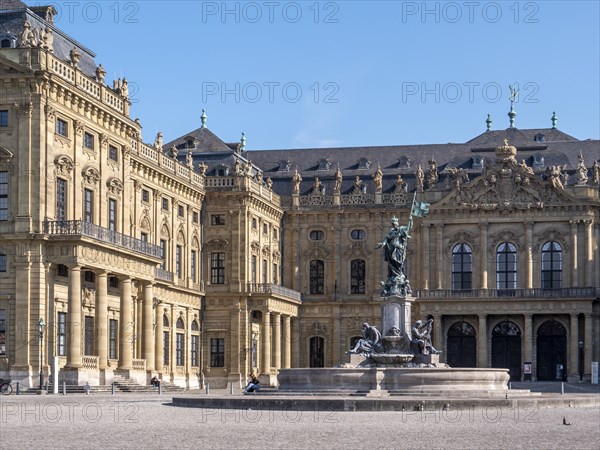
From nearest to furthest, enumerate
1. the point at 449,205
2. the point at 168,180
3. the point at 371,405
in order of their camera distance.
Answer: the point at 371,405
the point at 168,180
the point at 449,205

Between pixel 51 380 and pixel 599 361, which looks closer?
pixel 51 380

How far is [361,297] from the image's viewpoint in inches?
3767

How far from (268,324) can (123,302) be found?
24.6 metres

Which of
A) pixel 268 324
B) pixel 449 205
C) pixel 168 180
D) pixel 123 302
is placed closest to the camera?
pixel 123 302

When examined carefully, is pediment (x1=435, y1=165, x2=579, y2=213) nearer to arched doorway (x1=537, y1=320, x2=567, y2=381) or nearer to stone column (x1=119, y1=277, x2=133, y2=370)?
arched doorway (x1=537, y1=320, x2=567, y2=381)

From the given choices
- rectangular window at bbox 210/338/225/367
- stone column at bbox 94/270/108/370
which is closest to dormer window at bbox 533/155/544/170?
rectangular window at bbox 210/338/225/367

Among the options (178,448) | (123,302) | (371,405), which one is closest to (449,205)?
(123,302)

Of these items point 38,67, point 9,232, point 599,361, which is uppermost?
point 38,67

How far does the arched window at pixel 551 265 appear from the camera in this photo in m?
91.9

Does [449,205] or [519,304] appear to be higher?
[449,205]

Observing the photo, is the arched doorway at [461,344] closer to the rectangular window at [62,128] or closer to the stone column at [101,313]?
the stone column at [101,313]

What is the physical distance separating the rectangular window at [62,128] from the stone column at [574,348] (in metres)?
44.7

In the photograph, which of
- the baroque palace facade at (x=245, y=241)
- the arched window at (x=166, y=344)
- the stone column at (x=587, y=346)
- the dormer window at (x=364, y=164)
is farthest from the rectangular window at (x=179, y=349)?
the stone column at (x=587, y=346)

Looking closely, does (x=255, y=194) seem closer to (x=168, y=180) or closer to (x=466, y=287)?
(x=168, y=180)
